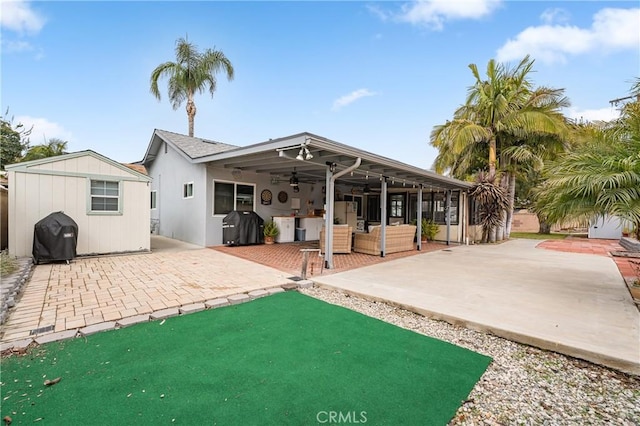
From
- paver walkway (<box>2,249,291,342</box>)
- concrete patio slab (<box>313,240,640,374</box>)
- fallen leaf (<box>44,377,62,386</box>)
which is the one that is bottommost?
fallen leaf (<box>44,377,62,386</box>)

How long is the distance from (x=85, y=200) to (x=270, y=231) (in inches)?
198

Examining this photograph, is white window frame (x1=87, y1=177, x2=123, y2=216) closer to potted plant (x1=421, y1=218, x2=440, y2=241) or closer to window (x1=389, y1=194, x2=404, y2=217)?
potted plant (x1=421, y1=218, x2=440, y2=241)

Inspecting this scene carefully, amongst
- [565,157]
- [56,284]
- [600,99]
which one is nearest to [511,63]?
[600,99]

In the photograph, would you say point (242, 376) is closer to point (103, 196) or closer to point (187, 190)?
point (103, 196)

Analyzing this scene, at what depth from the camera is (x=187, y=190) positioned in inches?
400

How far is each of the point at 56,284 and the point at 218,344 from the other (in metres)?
3.60

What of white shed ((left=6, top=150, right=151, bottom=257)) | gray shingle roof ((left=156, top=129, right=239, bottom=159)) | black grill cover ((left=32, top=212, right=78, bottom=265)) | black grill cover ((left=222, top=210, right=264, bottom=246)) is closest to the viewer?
black grill cover ((left=32, top=212, right=78, bottom=265))

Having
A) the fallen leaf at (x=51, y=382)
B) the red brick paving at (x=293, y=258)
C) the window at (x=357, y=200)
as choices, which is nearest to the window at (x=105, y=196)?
the red brick paving at (x=293, y=258)

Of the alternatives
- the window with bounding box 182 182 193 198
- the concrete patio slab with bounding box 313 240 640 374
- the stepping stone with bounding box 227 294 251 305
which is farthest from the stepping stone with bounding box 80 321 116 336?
the window with bounding box 182 182 193 198

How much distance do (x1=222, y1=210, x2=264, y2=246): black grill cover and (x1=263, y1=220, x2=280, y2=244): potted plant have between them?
28 cm

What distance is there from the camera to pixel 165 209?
1184 cm

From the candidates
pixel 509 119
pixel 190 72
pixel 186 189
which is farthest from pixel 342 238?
pixel 190 72

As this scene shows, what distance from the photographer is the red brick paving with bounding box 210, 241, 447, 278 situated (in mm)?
6152

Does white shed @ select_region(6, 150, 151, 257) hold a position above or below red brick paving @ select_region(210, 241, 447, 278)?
above
